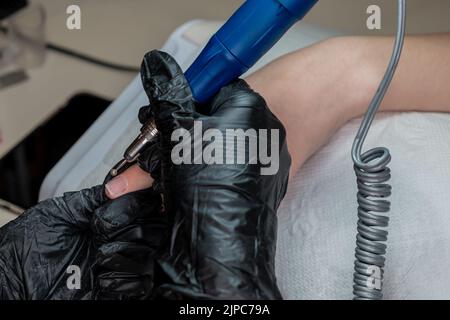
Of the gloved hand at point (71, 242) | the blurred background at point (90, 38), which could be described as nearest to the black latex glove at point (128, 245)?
the gloved hand at point (71, 242)

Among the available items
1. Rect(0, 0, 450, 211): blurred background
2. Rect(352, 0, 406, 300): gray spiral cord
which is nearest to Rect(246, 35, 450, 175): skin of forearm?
Rect(352, 0, 406, 300): gray spiral cord

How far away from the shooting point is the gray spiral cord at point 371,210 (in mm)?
585

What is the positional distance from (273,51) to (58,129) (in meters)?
0.51

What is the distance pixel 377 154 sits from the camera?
1.95 ft

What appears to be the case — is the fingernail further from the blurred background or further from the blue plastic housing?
the blurred background

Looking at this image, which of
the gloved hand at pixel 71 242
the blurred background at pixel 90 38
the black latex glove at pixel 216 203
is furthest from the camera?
the blurred background at pixel 90 38

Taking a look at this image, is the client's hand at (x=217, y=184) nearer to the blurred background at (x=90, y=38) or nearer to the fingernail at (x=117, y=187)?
the fingernail at (x=117, y=187)

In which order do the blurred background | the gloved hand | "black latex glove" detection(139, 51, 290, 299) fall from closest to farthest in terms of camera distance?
1. "black latex glove" detection(139, 51, 290, 299)
2. the gloved hand
3. the blurred background

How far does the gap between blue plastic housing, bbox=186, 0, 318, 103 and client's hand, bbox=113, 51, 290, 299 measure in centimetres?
1

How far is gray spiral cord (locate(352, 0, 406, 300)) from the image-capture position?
58 cm

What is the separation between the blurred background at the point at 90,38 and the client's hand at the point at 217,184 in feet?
2.35

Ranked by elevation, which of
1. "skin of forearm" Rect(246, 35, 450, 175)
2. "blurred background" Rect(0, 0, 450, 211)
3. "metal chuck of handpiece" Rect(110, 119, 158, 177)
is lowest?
"metal chuck of handpiece" Rect(110, 119, 158, 177)
